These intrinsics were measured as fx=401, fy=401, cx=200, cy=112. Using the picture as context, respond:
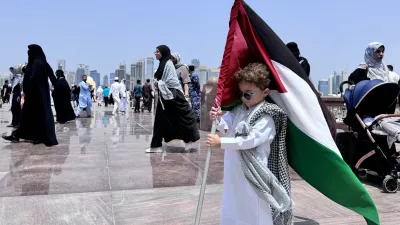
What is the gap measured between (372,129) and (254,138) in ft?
10.0

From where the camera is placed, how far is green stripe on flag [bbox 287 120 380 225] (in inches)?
108

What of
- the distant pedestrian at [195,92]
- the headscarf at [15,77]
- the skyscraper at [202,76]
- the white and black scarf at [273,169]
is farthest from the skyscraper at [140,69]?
the white and black scarf at [273,169]

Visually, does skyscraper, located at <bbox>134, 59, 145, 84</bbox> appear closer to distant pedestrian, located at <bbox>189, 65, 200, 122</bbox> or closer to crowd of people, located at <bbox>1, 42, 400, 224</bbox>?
crowd of people, located at <bbox>1, 42, 400, 224</bbox>

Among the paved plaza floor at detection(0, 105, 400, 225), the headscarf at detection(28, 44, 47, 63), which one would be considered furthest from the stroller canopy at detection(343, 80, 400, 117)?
the headscarf at detection(28, 44, 47, 63)

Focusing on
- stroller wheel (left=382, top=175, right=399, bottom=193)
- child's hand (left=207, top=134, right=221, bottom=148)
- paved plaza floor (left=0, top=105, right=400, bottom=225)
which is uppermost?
child's hand (left=207, top=134, right=221, bottom=148)

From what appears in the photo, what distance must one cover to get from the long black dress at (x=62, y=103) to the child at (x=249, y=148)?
40.4 feet

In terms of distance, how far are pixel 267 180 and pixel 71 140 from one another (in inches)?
285

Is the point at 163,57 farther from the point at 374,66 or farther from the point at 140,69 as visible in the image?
the point at 140,69

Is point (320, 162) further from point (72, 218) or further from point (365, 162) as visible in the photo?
point (365, 162)

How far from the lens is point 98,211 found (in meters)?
3.87

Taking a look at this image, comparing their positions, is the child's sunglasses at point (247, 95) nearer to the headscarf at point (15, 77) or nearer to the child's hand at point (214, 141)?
the child's hand at point (214, 141)

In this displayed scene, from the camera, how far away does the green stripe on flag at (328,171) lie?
2756 mm

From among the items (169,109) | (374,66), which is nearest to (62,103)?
(169,109)

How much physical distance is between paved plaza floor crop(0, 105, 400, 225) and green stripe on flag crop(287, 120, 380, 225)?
34.5 inches
